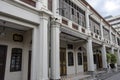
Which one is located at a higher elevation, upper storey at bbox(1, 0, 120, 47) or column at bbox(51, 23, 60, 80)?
upper storey at bbox(1, 0, 120, 47)

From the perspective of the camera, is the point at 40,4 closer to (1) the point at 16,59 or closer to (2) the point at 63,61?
(1) the point at 16,59

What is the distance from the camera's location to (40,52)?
21.9 feet

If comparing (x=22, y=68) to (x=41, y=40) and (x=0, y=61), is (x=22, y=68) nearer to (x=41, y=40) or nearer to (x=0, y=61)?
(x=0, y=61)

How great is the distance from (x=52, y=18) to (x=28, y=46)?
237cm

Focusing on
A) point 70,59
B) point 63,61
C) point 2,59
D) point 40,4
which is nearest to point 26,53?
A: point 2,59

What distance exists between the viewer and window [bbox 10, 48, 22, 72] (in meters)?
7.45

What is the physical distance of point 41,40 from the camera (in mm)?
6805

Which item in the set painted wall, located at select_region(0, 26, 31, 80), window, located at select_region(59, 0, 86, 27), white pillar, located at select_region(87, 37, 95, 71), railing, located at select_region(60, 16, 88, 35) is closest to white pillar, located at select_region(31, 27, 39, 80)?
painted wall, located at select_region(0, 26, 31, 80)

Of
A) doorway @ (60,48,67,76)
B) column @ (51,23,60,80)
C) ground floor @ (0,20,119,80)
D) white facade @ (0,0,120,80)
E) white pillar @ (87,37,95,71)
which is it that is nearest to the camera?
white facade @ (0,0,120,80)

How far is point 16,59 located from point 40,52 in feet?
6.44

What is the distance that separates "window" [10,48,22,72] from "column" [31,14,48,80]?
1603 millimetres

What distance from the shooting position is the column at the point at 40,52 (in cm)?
649

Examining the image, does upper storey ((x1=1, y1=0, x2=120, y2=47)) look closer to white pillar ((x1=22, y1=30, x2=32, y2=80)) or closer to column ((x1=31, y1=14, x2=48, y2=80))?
column ((x1=31, y1=14, x2=48, y2=80))

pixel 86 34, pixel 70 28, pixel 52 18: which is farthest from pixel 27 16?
pixel 86 34
